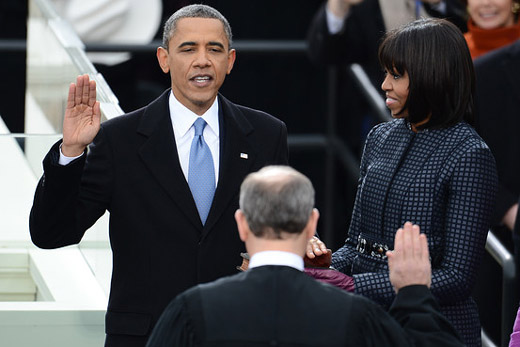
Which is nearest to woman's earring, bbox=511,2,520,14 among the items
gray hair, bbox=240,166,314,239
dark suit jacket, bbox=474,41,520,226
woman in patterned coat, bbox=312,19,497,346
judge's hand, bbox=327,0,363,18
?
dark suit jacket, bbox=474,41,520,226

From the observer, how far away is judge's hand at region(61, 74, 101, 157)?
12.0ft

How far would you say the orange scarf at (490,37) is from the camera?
19.0 feet

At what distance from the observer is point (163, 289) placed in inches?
147

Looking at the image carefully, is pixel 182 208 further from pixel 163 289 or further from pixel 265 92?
pixel 265 92

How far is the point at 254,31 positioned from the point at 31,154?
13.9 feet

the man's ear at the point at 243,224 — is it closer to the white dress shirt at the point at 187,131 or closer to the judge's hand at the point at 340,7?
the white dress shirt at the point at 187,131

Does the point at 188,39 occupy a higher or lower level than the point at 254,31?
higher

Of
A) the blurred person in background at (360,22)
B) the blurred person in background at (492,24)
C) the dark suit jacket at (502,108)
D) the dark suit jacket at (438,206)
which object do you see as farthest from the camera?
the blurred person in background at (360,22)

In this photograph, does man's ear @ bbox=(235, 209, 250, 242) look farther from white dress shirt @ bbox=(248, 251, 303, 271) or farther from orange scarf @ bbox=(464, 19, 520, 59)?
orange scarf @ bbox=(464, 19, 520, 59)

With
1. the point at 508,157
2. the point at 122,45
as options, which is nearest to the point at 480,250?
the point at 508,157

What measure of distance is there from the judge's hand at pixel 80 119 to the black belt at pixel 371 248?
0.87 meters

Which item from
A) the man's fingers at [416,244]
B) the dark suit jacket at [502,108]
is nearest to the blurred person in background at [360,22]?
the dark suit jacket at [502,108]

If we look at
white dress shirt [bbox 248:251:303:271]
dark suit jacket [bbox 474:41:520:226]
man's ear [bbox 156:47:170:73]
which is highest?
man's ear [bbox 156:47:170:73]

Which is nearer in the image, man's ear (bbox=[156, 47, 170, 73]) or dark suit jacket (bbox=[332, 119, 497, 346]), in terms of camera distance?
dark suit jacket (bbox=[332, 119, 497, 346])
